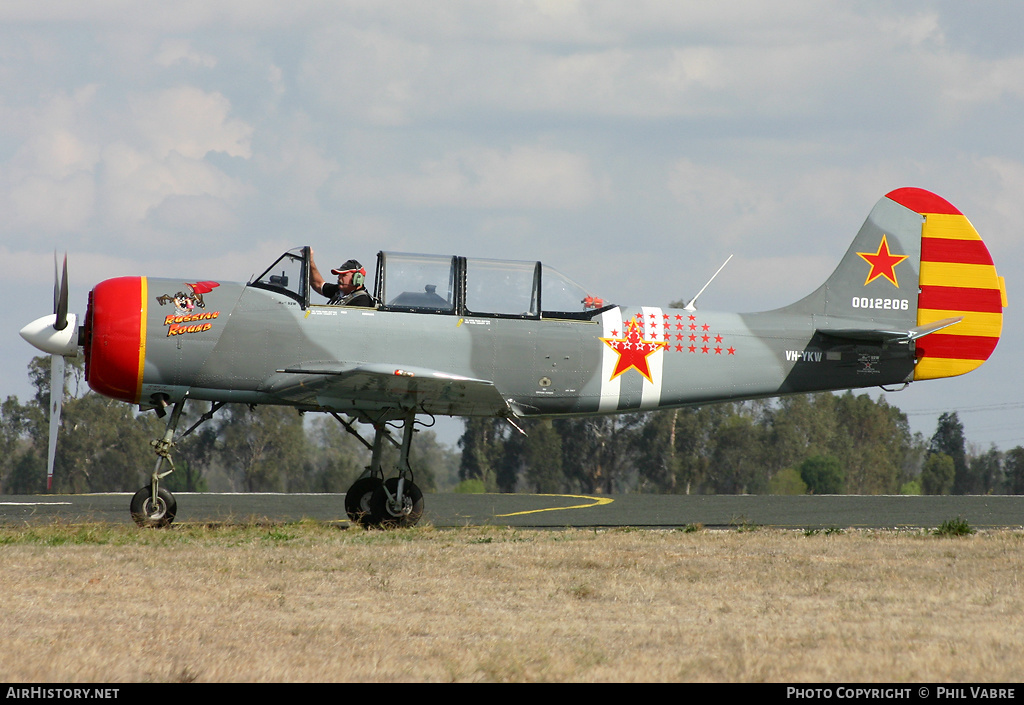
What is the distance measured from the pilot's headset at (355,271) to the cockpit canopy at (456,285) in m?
0.25

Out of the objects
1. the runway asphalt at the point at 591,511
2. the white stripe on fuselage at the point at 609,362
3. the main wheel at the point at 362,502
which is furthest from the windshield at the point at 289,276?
the white stripe on fuselage at the point at 609,362

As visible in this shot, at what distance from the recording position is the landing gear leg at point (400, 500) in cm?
1215

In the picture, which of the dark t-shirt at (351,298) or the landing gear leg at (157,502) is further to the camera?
the dark t-shirt at (351,298)

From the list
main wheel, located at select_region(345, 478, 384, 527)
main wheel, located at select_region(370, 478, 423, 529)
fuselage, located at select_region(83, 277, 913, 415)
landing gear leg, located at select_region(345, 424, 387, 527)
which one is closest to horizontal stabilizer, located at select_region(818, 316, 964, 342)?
fuselage, located at select_region(83, 277, 913, 415)

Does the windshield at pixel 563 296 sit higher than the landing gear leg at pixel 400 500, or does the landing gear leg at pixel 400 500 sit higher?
the windshield at pixel 563 296

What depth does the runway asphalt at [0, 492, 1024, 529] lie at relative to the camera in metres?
13.7

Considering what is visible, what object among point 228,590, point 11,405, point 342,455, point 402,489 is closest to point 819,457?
point 342,455

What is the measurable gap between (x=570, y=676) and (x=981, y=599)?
144 inches

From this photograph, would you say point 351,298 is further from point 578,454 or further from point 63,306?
point 578,454

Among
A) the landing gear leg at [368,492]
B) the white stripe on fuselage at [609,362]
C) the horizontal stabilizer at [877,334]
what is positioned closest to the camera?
the landing gear leg at [368,492]

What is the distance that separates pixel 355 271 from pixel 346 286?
20 cm

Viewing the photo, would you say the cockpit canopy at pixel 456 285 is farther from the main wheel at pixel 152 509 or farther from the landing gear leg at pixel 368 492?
the main wheel at pixel 152 509

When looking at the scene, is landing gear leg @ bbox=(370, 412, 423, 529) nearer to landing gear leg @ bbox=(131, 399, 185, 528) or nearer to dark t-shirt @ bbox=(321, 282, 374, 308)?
dark t-shirt @ bbox=(321, 282, 374, 308)

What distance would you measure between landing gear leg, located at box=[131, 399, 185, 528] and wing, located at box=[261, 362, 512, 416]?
1.26 m
